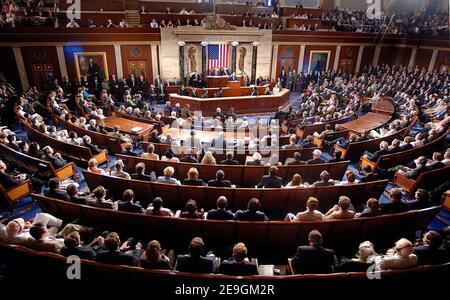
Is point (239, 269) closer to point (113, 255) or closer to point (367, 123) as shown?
point (113, 255)

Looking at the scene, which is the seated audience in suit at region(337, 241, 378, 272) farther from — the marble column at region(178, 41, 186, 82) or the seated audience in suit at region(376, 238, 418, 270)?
the marble column at region(178, 41, 186, 82)

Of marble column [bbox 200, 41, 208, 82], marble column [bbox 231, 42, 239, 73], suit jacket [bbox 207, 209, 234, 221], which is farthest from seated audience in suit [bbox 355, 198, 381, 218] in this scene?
marble column [bbox 231, 42, 239, 73]

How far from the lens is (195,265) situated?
2.81 m

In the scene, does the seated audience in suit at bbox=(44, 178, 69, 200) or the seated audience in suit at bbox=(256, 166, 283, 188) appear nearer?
the seated audience in suit at bbox=(44, 178, 69, 200)

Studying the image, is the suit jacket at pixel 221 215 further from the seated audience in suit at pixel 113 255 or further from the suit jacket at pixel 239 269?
the seated audience in suit at pixel 113 255

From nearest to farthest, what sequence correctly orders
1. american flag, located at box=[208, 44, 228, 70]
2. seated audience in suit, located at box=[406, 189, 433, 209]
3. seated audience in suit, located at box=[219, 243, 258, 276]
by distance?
seated audience in suit, located at box=[219, 243, 258, 276]
seated audience in suit, located at box=[406, 189, 433, 209]
american flag, located at box=[208, 44, 228, 70]

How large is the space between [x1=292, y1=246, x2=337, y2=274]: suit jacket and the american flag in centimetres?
1457

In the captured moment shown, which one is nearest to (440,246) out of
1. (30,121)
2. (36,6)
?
(30,121)

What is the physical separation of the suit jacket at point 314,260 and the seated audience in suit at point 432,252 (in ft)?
3.12

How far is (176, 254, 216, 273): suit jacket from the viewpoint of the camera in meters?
2.80
